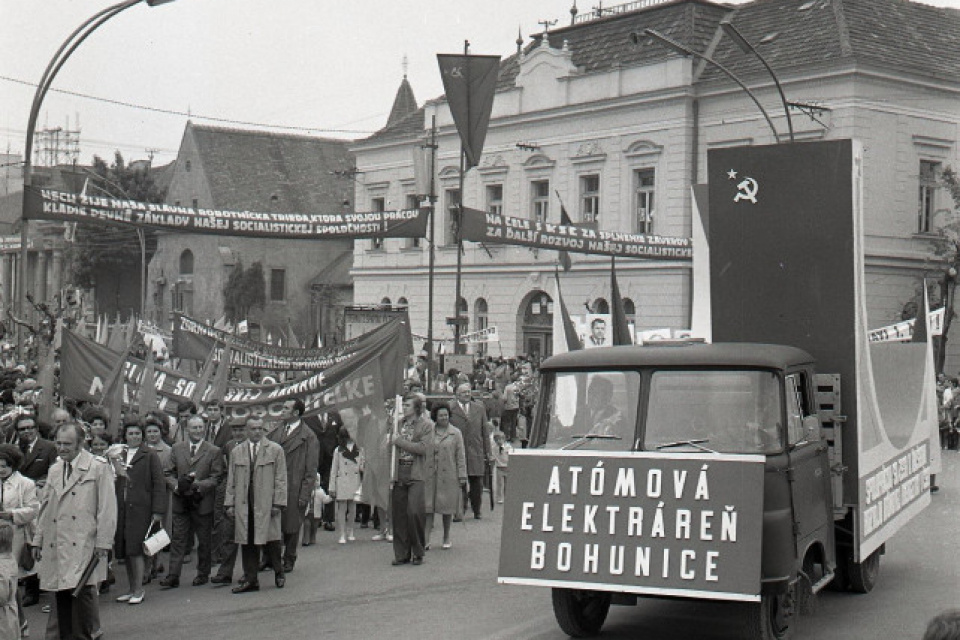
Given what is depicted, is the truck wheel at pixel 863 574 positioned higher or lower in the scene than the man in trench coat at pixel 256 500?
lower

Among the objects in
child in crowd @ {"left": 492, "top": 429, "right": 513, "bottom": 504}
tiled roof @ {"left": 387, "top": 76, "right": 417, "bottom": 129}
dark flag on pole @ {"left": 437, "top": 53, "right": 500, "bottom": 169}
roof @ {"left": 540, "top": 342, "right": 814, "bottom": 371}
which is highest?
tiled roof @ {"left": 387, "top": 76, "right": 417, "bottom": 129}

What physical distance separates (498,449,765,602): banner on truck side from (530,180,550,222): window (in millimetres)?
35865

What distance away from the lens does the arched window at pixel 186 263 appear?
7175 cm

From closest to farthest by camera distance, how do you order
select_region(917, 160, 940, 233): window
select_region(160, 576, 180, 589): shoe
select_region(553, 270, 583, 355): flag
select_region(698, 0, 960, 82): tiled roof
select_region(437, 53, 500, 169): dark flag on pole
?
select_region(160, 576, 180, 589): shoe → select_region(553, 270, 583, 355): flag → select_region(437, 53, 500, 169): dark flag on pole → select_region(698, 0, 960, 82): tiled roof → select_region(917, 160, 940, 233): window

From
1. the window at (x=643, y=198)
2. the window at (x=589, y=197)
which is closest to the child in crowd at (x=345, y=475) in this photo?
the window at (x=643, y=198)

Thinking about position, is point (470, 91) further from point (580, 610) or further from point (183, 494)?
point (580, 610)

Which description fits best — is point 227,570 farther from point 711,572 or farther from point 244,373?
point 244,373

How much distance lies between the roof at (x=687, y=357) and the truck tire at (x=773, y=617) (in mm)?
1660

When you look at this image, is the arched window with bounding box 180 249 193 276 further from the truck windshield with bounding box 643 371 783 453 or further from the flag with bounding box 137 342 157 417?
the truck windshield with bounding box 643 371 783 453

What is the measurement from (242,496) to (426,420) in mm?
2767

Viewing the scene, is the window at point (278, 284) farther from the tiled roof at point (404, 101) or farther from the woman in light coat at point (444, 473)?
the woman in light coat at point (444, 473)

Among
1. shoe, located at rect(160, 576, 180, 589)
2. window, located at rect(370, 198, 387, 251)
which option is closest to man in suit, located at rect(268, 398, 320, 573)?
shoe, located at rect(160, 576, 180, 589)

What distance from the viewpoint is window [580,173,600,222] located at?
1703 inches

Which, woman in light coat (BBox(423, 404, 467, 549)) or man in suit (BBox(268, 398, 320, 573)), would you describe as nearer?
man in suit (BBox(268, 398, 320, 573))
